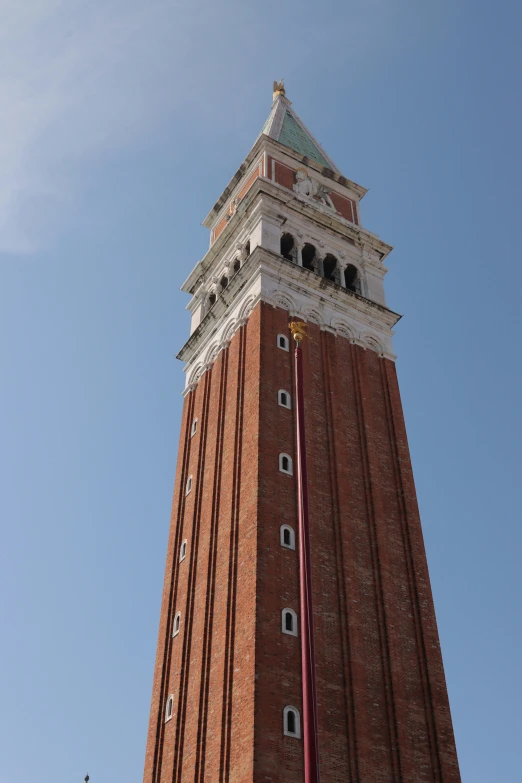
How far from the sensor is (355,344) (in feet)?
136

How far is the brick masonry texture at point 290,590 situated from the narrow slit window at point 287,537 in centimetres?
28

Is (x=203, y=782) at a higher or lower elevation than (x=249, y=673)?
lower

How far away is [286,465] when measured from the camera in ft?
109

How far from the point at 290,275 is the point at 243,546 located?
15.8 m

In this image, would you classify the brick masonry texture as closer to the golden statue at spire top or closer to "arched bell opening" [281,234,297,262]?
"arched bell opening" [281,234,297,262]

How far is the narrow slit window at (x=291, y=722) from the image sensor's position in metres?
25.2

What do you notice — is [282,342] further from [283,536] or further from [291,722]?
[291,722]

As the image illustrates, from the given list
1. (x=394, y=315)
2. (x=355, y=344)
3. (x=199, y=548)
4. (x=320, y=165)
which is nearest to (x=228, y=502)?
(x=199, y=548)

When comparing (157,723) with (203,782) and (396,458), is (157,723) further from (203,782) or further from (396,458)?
(396,458)

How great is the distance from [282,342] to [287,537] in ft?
35.1

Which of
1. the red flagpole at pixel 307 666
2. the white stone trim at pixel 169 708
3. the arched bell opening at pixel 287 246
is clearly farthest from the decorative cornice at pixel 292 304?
the red flagpole at pixel 307 666

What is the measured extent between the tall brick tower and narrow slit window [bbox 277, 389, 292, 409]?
9cm

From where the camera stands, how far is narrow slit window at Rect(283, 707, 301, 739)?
82.8 feet

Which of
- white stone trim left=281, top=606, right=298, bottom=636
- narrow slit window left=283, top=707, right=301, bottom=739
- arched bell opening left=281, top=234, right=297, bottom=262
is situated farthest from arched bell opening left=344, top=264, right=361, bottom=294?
narrow slit window left=283, top=707, right=301, bottom=739
